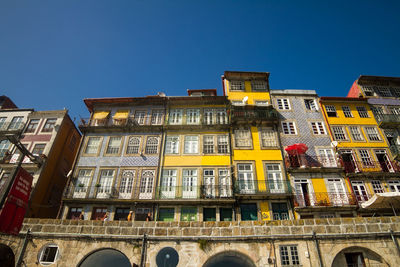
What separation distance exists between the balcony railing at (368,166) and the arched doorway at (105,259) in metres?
19.7

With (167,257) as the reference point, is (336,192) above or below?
above

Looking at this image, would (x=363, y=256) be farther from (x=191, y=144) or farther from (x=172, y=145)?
(x=172, y=145)

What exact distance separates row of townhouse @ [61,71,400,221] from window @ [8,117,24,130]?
24.9 feet

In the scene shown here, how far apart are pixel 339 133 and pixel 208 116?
43.5 feet

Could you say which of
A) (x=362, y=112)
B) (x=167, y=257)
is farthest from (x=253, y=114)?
(x=167, y=257)

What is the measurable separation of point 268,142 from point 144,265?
50.2ft

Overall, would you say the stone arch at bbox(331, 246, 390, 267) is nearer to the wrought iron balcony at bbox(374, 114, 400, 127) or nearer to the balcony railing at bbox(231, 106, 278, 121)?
the balcony railing at bbox(231, 106, 278, 121)

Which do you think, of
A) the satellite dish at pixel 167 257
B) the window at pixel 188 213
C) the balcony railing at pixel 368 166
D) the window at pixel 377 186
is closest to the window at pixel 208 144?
the window at pixel 188 213

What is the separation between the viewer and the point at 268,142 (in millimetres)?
23359

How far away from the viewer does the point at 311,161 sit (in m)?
22.4

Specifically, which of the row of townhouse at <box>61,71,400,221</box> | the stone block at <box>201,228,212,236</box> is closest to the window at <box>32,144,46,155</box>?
the row of townhouse at <box>61,71,400,221</box>

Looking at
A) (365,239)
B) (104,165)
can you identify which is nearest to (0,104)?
(104,165)

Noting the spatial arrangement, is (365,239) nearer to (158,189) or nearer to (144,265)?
(144,265)

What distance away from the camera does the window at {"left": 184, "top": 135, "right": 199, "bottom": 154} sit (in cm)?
2320
